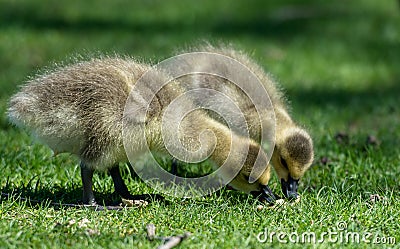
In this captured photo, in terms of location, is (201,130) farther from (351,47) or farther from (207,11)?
(207,11)

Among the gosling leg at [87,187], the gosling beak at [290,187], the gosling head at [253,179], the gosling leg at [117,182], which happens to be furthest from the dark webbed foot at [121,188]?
the gosling beak at [290,187]

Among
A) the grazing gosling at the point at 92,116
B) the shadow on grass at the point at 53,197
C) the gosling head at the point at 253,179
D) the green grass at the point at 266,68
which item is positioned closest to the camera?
the green grass at the point at 266,68

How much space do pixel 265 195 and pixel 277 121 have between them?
117 centimetres

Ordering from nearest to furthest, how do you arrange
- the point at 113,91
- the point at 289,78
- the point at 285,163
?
1. the point at 113,91
2. the point at 285,163
3. the point at 289,78

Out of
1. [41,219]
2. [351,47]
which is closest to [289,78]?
[351,47]

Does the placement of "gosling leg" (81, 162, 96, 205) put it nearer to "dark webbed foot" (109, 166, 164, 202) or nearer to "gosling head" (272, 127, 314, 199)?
"dark webbed foot" (109, 166, 164, 202)

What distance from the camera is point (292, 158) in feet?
16.8

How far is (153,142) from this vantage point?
4453 millimetres

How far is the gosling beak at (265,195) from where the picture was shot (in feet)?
15.3

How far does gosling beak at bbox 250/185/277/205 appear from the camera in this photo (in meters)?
4.65

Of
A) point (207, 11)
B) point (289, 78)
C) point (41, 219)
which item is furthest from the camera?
point (207, 11)

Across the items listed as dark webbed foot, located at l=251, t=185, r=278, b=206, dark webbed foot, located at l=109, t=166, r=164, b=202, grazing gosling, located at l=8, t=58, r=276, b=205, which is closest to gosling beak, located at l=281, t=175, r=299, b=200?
dark webbed foot, located at l=251, t=185, r=278, b=206

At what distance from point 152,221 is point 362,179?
1817mm

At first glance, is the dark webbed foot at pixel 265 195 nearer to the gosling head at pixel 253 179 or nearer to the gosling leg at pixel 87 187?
the gosling head at pixel 253 179
